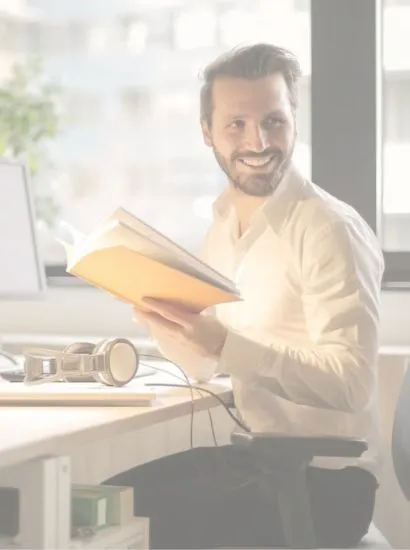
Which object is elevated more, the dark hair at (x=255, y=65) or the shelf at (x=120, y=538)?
the dark hair at (x=255, y=65)

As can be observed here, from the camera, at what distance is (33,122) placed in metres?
3.12

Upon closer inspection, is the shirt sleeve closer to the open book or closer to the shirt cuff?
the shirt cuff

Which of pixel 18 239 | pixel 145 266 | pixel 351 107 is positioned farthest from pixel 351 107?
pixel 145 266

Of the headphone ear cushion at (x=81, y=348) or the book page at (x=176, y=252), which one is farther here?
the headphone ear cushion at (x=81, y=348)

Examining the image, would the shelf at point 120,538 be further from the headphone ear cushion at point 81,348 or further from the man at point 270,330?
the headphone ear cushion at point 81,348

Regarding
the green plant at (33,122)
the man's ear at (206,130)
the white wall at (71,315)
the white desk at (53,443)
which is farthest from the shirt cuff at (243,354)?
the green plant at (33,122)

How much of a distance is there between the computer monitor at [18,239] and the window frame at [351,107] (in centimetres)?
80

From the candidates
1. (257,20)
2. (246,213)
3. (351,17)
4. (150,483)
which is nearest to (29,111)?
(257,20)

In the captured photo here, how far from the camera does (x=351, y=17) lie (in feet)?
8.93

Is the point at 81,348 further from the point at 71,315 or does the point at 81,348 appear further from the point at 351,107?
the point at 351,107

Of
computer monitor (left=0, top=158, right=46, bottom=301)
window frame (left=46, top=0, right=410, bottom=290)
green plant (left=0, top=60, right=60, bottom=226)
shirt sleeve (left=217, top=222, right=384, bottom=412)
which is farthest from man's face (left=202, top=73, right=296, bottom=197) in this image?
green plant (left=0, top=60, right=60, bottom=226)

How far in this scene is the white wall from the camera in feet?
9.54

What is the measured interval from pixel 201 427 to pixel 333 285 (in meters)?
0.96

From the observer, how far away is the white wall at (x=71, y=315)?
2908 millimetres
